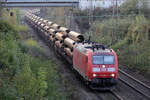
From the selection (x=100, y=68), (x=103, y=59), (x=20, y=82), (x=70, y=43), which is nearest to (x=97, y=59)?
(x=103, y=59)

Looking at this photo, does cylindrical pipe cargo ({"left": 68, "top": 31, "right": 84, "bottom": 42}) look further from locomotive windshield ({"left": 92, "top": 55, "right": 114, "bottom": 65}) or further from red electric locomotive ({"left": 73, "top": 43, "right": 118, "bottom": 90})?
locomotive windshield ({"left": 92, "top": 55, "right": 114, "bottom": 65})

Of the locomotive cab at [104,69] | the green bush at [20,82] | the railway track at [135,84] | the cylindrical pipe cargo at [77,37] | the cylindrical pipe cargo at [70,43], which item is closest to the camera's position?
the green bush at [20,82]

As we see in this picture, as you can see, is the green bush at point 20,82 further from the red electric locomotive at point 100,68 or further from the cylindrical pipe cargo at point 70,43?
the cylindrical pipe cargo at point 70,43

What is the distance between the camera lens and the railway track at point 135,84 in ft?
49.8

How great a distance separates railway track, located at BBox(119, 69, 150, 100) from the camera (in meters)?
15.2

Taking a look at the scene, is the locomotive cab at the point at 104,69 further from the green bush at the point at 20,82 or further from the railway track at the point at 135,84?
the green bush at the point at 20,82

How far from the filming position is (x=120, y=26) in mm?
30922

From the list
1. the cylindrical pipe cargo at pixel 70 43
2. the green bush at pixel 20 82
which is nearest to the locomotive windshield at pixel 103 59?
the green bush at pixel 20 82

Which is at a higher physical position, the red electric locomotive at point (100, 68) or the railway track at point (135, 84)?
the red electric locomotive at point (100, 68)

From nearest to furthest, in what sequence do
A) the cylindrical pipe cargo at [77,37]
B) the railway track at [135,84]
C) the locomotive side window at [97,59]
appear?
the locomotive side window at [97,59] → the railway track at [135,84] → the cylindrical pipe cargo at [77,37]

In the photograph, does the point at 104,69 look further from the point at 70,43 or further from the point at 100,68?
the point at 70,43

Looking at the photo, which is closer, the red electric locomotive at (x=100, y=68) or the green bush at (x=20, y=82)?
the green bush at (x=20, y=82)

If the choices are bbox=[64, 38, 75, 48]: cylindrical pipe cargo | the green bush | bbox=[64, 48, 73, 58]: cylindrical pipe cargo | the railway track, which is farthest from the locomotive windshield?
bbox=[64, 48, 73, 58]: cylindrical pipe cargo

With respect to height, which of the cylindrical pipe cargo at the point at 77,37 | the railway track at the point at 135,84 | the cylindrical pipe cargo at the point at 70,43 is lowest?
the railway track at the point at 135,84
